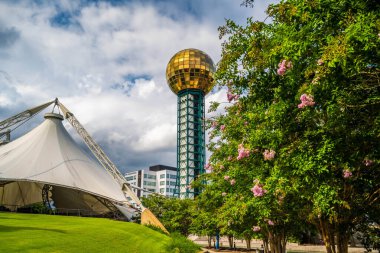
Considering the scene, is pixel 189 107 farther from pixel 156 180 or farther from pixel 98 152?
pixel 156 180

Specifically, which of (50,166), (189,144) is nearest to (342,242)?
(50,166)

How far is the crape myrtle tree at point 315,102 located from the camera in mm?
7133

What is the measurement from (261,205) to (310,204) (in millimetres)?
2124

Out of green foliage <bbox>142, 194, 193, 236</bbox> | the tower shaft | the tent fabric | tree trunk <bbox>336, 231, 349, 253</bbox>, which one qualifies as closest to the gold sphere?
the tower shaft

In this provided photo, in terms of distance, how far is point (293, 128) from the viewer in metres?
9.29

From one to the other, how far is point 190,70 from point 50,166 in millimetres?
46538

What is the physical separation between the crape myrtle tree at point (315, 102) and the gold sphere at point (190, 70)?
66812mm

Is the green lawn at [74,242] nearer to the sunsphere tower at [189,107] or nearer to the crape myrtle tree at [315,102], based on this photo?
the crape myrtle tree at [315,102]

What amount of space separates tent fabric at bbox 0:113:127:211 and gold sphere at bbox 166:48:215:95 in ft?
121

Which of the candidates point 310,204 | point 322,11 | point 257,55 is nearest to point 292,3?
point 322,11

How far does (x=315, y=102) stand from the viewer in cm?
831

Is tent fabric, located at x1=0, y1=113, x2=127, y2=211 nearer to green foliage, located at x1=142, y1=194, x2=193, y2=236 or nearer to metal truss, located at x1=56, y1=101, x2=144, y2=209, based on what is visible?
metal truss, located at x1=56, y1=101, x2=144, y2=209

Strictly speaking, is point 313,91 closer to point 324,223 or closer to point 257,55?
point 257,55

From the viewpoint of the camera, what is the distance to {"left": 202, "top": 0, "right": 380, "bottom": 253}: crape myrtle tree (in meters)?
7.13
